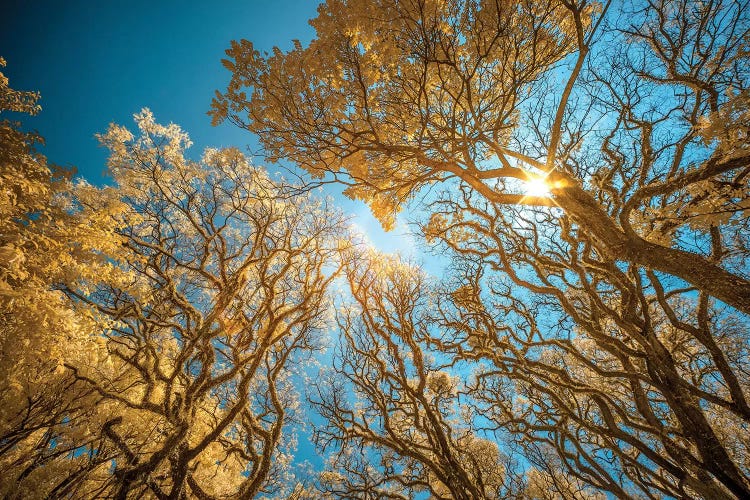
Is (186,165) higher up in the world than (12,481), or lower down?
Answer: higher up

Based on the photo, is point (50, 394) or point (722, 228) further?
point (50, 394)

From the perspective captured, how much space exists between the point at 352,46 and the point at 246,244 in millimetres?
7083

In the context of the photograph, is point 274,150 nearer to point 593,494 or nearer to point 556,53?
point 556,53

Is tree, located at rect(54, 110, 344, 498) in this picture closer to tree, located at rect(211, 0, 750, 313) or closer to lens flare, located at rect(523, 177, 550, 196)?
tree, located at rect(211, 0, 750, 313)

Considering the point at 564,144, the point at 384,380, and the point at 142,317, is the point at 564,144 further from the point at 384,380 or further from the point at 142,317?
the point at 142,317

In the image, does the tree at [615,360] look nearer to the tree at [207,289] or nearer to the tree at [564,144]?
the tree at [564,144]

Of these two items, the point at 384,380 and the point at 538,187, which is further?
the point at 384,380

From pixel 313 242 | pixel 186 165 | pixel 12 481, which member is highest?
pixel 186 165

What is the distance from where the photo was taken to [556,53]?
4133 millimetres

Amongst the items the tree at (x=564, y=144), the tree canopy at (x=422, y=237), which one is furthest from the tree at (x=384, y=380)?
the tree at (x=564, y=144)

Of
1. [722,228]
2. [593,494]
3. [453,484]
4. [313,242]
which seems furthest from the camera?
[593,494]

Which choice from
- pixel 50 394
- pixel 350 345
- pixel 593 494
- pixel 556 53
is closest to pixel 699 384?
pixel 556 53

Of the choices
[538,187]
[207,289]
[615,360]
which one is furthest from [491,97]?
[207,289]

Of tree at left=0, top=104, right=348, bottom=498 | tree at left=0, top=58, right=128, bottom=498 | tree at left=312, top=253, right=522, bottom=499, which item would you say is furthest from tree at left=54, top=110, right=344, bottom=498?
tree at left=0, top=58, right=128, bottom=498
